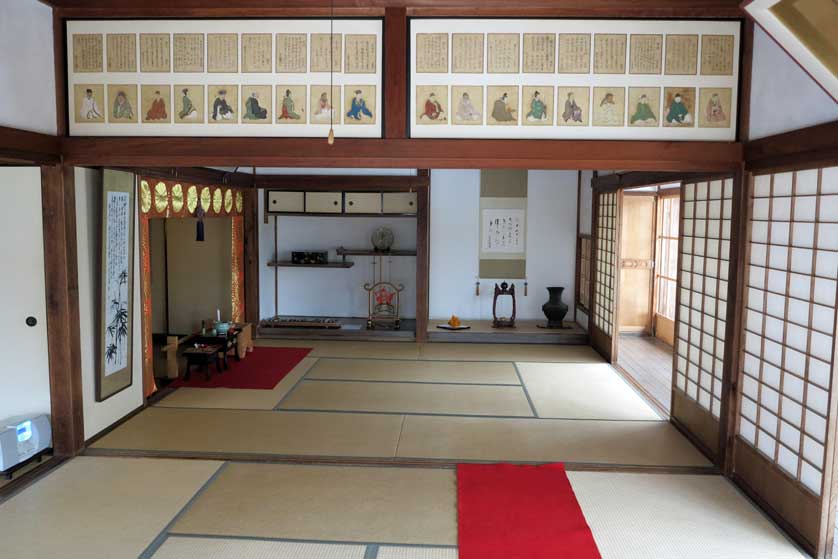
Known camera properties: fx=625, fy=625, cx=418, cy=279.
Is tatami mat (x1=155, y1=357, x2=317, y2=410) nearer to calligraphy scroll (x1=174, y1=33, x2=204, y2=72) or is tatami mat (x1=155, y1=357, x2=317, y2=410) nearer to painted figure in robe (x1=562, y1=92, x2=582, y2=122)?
calligraphy scroll (x1=174, y1=33, x2=204, y2=72)

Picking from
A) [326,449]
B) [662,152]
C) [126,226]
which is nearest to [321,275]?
[126,226]

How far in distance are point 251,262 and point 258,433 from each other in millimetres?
3892

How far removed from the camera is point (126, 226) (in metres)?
4.70

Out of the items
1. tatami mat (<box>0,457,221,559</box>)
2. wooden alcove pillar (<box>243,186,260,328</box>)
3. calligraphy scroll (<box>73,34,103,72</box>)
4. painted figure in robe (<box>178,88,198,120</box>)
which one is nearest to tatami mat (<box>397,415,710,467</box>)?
tatami mat (<box>0,457,221,559</box>)

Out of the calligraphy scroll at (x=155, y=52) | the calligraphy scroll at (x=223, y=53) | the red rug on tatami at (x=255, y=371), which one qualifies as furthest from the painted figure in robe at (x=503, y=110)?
the red rug on tatami at (x=255, y=371)

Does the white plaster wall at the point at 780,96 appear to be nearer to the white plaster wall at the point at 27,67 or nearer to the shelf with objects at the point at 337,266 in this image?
the white plaster wall at the point at 27,67

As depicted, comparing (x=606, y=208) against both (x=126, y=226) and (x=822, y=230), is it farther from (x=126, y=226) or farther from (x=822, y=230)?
(x=126, y=226)

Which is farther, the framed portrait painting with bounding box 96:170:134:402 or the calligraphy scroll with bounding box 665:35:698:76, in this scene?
the framed portrait painting with bounding box 96:170:134:402

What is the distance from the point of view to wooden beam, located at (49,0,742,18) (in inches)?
149

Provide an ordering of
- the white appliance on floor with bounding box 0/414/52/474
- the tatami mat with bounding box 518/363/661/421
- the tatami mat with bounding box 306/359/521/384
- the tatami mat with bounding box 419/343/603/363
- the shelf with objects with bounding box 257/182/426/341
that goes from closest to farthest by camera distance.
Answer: the white appliance on floor with bounding box 0/414/52/474
the tatami mat with bounding box 518/363/661/421
the tatami mat with bounding box 306/359/521/384
the tatami mat with bounding box 419/343/603/363
the shelf with objects with bounding box 257/182/426/341

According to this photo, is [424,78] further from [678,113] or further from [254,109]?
[678,113]

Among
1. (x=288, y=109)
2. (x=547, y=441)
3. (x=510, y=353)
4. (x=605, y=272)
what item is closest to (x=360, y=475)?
(x=547, y=441)

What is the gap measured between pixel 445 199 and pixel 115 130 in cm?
493

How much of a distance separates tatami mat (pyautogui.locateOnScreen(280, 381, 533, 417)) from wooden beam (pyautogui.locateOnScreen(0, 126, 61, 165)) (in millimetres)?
2540
